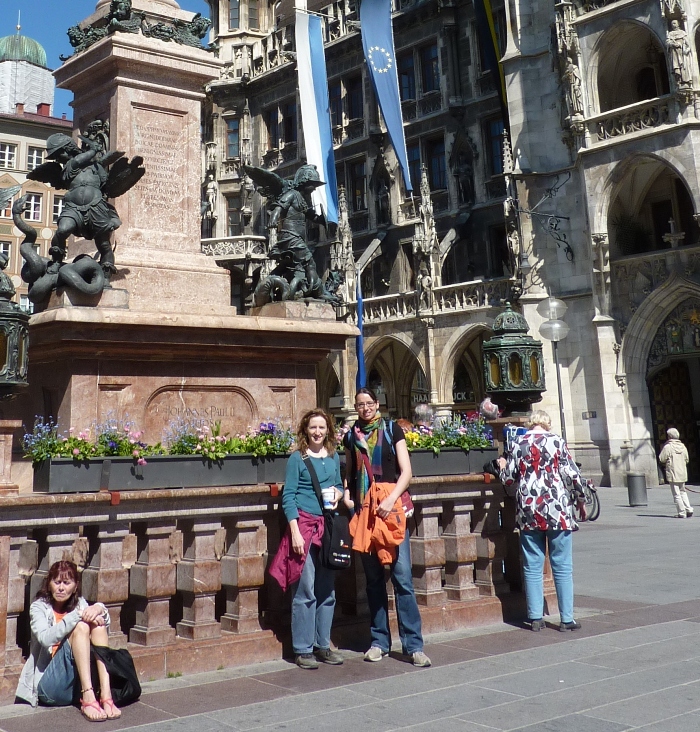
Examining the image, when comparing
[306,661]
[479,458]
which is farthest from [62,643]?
[479,458]

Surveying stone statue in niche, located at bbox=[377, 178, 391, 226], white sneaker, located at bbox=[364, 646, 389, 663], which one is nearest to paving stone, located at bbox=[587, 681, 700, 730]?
white sneaker, located at bbox=[364, 646, 389, 663]

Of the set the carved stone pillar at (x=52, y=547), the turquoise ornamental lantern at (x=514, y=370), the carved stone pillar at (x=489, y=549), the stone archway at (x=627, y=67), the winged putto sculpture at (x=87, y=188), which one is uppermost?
the stone archway at (x=627, y=67)

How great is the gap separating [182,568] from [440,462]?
2408 millimetres

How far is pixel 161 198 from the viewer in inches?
394

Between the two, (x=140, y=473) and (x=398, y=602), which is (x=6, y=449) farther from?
(x=398, y=602)

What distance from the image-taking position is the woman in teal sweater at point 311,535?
18.4ft

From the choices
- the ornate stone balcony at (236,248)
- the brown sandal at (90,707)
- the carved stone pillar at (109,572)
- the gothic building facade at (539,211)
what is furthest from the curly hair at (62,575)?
the ornate stone balcony at (236,248)

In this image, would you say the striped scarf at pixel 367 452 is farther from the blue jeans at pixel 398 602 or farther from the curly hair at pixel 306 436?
the blue jeans at pixel 398 602

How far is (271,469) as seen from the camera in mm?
6457

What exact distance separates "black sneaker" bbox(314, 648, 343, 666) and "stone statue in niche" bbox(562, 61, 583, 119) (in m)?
22.4

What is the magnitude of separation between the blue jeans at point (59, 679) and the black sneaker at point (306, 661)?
4.89 feet

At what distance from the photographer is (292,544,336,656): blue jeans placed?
560 cm

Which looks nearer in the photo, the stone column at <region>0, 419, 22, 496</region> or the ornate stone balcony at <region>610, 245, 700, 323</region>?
the stone column at <region>0, 419, 22, 496</region>

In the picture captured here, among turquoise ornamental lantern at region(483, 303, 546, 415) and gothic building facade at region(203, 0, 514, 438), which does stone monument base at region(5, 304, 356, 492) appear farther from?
gothic building facade at region(203, 0, 514, 438)
